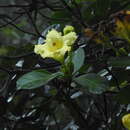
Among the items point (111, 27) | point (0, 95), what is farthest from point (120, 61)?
point (0, 95)

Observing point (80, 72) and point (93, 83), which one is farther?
point (80, 72)

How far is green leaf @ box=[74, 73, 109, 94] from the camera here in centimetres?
96

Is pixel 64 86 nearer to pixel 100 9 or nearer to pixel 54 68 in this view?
pixel 54 68

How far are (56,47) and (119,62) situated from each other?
0.18m

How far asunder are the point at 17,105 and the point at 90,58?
14.8 inches

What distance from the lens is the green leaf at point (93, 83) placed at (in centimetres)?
96

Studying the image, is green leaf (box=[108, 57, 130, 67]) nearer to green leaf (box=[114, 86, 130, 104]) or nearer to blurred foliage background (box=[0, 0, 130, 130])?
blurred foliage background (box=[0, 0, 130, 130])

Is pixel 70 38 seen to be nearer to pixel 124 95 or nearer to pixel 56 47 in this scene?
pixel 56 47

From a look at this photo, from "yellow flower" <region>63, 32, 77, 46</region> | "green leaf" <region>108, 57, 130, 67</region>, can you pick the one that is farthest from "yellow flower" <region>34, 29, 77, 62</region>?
"green leaf" <region>108, 57, 130, 67</region>

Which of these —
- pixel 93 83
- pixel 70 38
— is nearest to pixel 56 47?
pixel 70 38

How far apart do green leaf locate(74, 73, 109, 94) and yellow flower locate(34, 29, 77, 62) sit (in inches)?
3.2

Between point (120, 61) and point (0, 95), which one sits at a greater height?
point (0, 95)

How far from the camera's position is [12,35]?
282cm

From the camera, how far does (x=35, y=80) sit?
1.00 meters
